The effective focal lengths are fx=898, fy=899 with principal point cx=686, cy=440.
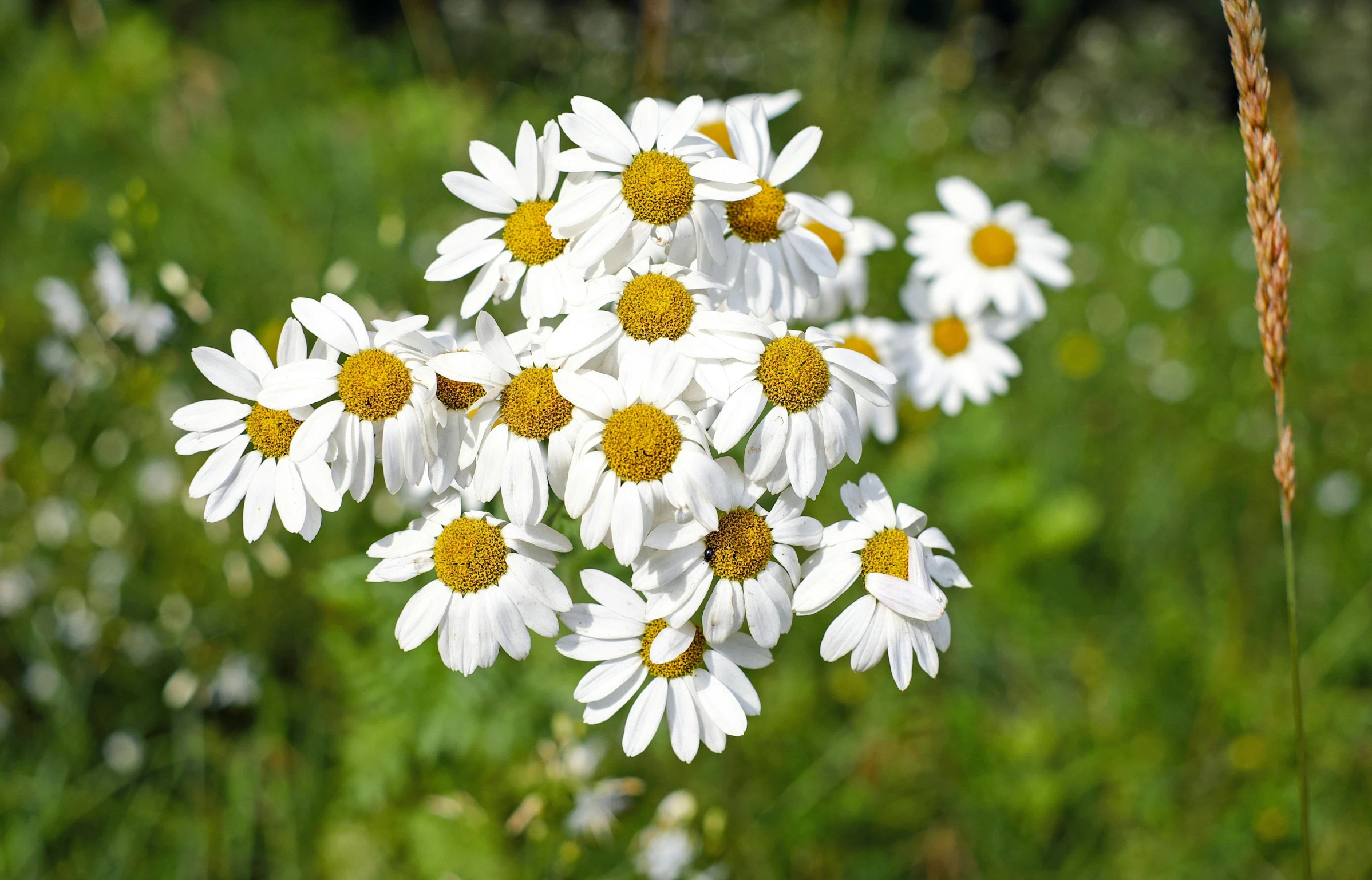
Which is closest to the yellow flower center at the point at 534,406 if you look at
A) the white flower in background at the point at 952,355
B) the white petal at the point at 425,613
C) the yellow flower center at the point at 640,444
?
the yellow flower center at the point at 640,444

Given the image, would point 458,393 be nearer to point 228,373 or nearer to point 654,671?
point 228,373

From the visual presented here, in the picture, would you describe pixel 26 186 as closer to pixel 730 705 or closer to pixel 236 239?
pixel 236 239

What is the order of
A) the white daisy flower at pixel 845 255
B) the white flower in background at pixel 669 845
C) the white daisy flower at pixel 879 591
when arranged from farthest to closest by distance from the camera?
1. the white flower in background at pixel 669 845
2. the white daisy flower at pixel 845 255
3. the white daisy flower at pixel 879 591

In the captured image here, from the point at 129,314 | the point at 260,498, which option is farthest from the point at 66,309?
the point at 260,498

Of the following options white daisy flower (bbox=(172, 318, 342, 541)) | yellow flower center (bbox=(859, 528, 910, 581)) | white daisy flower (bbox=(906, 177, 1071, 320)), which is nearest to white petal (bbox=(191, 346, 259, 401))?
white daisy flower (bbox=(172, 318, 342, 541))

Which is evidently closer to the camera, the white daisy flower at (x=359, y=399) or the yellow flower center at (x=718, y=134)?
the white daisy flower at (x=359, y=399)

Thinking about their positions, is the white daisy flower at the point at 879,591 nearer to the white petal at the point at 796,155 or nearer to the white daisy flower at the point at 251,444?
the white petal at the point at 796,155

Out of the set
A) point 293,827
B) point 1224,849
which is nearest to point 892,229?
point 1224,849
